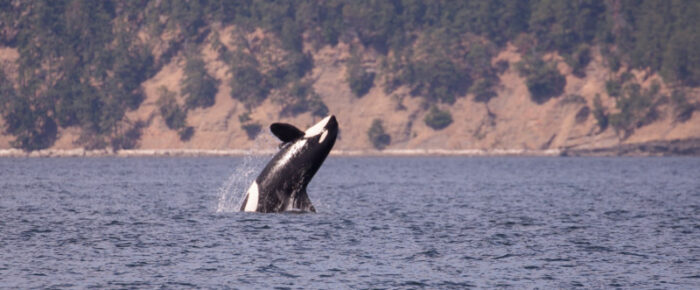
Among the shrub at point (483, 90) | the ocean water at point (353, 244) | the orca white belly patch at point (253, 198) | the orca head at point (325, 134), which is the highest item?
the shrub at point (483, 90)

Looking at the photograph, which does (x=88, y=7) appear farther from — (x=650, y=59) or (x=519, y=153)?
(x=650, y=59)

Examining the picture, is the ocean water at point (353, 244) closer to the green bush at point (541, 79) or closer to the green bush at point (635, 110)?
the green bush at point (635, 110)

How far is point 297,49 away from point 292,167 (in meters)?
142

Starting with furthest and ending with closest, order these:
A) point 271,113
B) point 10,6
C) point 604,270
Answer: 1. point 10,6
2. point 271,113
3. point 604,270

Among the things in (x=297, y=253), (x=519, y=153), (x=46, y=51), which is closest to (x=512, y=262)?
(x=297, y=253)

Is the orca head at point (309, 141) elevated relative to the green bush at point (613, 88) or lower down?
lower down

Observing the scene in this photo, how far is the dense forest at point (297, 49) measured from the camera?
15988cm

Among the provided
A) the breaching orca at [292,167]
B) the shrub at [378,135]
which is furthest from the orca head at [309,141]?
the shrub at [378,135]

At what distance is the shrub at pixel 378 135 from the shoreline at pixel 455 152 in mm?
1205

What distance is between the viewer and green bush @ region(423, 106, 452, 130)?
158m

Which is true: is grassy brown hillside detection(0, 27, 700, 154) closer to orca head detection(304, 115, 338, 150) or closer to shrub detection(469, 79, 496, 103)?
shrub detection(469, 79, 496, 103)

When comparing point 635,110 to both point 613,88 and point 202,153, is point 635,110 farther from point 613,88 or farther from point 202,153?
point 202,153

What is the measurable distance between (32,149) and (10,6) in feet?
103

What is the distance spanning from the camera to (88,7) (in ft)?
580
